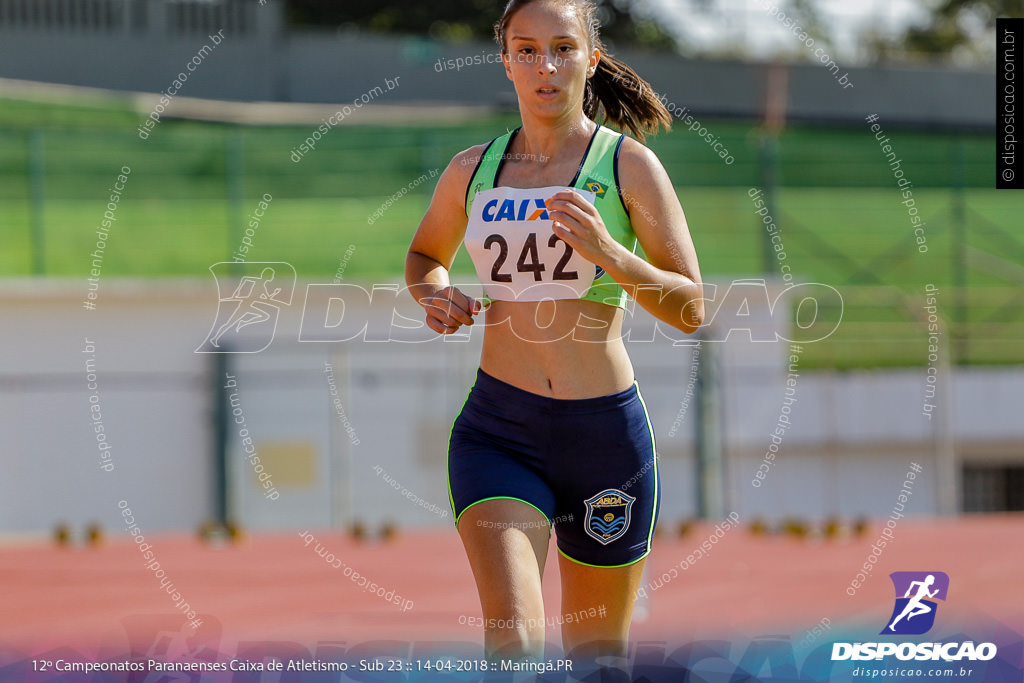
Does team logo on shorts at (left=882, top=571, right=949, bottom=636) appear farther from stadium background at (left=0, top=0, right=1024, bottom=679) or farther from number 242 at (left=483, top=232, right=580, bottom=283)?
number 242 at (left=483, top=232, right=580, bottom=283)

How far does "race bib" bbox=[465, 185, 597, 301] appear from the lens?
120 inches

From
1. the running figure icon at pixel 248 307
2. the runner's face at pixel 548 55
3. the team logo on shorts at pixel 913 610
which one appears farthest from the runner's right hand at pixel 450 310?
the running figure icon at pixel 248 307

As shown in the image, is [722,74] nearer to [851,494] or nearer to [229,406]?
[851,494]

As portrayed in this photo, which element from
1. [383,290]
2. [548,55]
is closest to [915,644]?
[548,55]

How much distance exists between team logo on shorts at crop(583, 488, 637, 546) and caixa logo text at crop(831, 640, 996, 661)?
105 centimetres

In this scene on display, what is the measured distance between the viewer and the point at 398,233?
1426 centimetres

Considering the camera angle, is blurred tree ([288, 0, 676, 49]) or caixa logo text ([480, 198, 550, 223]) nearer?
caixa logo text ([480, 198, 550, 223])

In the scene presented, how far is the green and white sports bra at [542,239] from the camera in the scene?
3.04 meters

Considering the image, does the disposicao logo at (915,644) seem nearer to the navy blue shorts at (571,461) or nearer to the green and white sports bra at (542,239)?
the navy blue shorts at (571,461)

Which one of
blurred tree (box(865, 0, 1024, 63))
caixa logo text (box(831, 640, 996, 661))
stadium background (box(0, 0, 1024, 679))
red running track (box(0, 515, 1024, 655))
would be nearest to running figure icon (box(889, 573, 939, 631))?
caixa logo text (box(831, 640, 996, 661))

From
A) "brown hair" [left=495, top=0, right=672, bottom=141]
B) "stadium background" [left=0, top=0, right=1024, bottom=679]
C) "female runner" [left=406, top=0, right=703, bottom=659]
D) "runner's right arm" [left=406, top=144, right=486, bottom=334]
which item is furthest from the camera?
"stadium background" [left=0, top=0, right=1024, bottom=679]

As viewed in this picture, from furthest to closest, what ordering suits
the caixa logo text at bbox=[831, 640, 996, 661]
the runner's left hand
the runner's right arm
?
1. the caixa logo text at bbox=[831, 640, 996, 661]
2. the runner's right arm
3. the runner's left hand

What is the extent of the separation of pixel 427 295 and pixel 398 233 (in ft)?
36.5

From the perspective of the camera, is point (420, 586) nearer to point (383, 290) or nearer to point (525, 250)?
point (383, 290)
